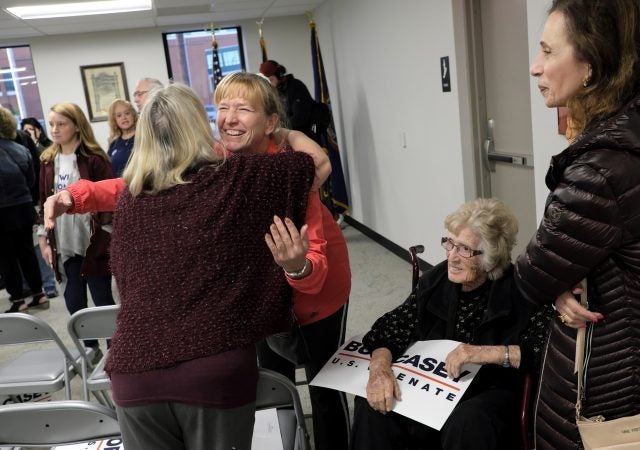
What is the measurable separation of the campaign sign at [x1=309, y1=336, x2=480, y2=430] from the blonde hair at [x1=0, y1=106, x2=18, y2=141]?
11.7 feet

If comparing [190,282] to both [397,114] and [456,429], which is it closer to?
[456,429]

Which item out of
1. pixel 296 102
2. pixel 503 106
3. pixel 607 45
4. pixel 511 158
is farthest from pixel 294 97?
pixel 607 45

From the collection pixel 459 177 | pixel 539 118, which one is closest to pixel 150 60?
pixel 459 177

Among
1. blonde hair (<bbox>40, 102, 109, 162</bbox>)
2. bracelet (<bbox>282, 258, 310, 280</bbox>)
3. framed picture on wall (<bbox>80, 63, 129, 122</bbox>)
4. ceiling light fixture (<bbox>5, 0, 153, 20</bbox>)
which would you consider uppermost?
ceiling light fixture (<bbox>5, 0, 153, 20</bbox>)

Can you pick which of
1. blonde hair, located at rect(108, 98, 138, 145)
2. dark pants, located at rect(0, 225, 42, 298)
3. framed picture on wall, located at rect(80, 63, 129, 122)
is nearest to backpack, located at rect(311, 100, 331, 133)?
blonde hair, located at rect(108, 98, 138, 145)

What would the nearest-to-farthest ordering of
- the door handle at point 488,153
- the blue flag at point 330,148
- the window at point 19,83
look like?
the door handle at point 488,153
the blue flag at point 330,148
the window at point 19,83

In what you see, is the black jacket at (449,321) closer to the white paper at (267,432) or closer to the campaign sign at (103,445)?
the white paper at (267,432)

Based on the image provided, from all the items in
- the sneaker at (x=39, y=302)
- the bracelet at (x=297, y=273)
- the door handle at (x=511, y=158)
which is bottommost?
the sneaker at (x=39, y=302)

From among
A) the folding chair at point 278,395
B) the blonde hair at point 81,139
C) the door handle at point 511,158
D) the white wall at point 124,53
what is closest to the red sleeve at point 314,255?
the folding chair at point 278,395

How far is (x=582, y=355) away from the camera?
1189 millimetres

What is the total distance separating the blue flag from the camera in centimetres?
614

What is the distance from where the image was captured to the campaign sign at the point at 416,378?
1.59 metres

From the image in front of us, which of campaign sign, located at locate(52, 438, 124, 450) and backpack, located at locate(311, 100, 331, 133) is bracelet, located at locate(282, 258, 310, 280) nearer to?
campaign sign, located at locate(52, 438, 124, 450)

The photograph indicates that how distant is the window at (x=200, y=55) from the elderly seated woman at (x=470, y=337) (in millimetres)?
6011
